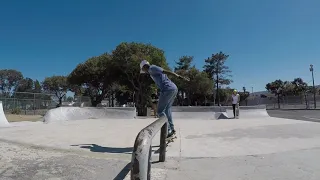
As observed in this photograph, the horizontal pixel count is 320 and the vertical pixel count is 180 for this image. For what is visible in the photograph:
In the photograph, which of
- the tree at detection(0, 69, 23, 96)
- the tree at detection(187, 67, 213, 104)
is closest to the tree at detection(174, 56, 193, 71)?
the tree at detection(187, 67, 213, 104)

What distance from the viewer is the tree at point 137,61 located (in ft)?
100

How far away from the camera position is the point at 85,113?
15422 millimetres

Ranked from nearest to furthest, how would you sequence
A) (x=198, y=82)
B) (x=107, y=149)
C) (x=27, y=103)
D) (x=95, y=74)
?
(x=107, y=149)
(x=27, y=103)
(x=95, y=74)
(x=198, y=82)

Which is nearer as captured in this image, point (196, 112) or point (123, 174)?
point (123, 174)

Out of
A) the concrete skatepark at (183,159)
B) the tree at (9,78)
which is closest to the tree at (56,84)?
the tree at (9,78)

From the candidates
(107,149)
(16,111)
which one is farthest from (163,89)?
(16,111)

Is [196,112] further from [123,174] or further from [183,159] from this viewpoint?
[123,174]

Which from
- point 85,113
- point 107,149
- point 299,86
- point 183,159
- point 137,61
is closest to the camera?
point 183,159

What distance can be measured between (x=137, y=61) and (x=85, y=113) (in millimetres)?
15212

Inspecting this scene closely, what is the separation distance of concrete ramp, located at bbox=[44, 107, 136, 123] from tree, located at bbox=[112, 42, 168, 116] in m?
13.3

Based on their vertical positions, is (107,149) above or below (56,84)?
below

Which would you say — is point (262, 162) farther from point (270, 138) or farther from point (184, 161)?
point (270, 138)

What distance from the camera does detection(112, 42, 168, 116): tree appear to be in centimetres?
3052

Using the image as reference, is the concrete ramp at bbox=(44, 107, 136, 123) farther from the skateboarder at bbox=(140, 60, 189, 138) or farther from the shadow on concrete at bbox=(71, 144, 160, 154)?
the skateboarder at bbox=(140, 60, 189, 138)
